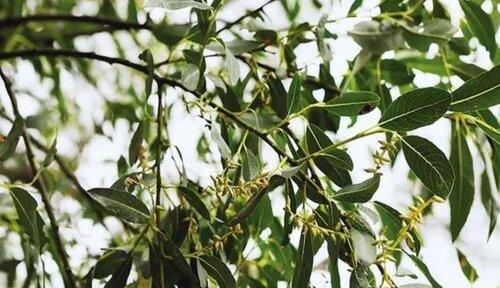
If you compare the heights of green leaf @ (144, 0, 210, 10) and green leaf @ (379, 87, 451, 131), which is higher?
green leaf @ (144, 0, 210, 10)

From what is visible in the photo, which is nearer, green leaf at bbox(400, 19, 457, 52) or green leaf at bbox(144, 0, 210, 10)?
green leaf at bbox(144, 0, 210, 10)

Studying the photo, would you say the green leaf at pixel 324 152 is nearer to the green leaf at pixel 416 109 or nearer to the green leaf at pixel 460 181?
the green leaf at pixel 416 109

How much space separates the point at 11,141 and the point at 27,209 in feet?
0.18

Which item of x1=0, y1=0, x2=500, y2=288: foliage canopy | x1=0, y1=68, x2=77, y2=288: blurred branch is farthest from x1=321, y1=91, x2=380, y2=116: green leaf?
x1=0, y1=68, x2=77, y2=288: blurred branch

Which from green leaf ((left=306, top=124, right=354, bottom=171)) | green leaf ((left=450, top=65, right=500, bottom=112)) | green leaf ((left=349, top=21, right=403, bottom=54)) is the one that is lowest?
green leaf ((left=450, top=65, right=500, bottom=112))

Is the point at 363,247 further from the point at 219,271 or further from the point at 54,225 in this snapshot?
the point at 54,225

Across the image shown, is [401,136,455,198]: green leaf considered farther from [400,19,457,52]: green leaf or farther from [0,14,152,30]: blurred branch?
[0,14,152,30]: blurred branch

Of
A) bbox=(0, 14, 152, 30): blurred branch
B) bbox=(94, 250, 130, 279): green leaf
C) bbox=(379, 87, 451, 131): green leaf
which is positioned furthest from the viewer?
bbox=(0, 14, 152, 30): blurred branch

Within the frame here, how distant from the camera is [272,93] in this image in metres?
0.54

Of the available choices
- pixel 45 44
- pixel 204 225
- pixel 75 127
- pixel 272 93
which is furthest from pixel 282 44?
pixel 75 127

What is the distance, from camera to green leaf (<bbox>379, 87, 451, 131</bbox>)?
0.39 metres

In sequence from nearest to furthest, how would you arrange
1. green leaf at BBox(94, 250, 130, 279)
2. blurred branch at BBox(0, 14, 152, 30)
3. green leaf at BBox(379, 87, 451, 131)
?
green leaf at BBox(379, 87, 451, 131) → green leaf at BBox(94, 250, 130, 279) → blurred branch at BBox(0, 14, 152, 30)

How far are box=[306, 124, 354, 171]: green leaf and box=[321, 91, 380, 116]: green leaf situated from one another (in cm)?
2

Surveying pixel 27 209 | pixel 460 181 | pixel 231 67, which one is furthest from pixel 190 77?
pixel 460 181
